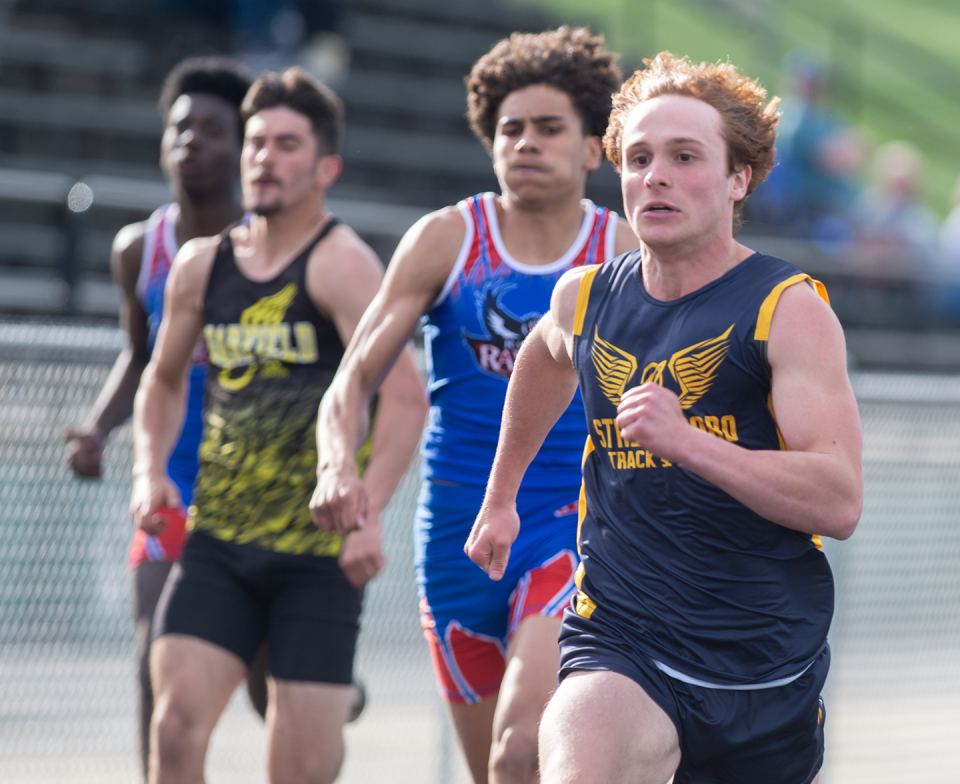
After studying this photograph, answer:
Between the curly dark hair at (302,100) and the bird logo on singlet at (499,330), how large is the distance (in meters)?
1.16

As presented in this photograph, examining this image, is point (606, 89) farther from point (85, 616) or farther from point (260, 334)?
point (85, 616)

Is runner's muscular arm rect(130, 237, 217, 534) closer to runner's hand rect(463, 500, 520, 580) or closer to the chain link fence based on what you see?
the chain link fence

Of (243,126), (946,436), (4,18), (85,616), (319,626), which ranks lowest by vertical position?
(85,616)

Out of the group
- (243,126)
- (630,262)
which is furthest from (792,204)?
(630,262)

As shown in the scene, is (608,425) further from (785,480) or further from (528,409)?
(785,480)

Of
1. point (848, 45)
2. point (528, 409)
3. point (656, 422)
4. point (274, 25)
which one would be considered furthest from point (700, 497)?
point (848, 45)

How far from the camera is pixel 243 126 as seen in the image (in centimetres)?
566

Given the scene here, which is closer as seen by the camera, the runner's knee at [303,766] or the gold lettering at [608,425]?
the gold lettering at [608,425]

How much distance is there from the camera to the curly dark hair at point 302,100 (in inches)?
187

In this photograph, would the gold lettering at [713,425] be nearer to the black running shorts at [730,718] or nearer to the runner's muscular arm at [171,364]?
the black running shorts at [730,718]

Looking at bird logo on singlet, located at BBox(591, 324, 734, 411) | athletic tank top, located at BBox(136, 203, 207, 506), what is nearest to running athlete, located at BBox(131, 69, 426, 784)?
athletic tank top, located at BBox(136, 203, 207, 506)

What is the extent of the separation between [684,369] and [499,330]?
1.19 meters

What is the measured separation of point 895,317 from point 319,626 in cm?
1005

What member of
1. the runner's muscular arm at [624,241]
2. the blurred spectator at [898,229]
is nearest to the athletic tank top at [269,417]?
the runner's muscular arm at [624,241]
